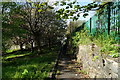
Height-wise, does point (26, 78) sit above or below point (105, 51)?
below

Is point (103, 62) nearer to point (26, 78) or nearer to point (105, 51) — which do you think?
point (105, 51)

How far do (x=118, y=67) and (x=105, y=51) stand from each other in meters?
1.15

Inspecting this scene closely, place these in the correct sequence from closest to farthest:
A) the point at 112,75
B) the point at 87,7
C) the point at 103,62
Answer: the point at 112,75 < the point at 103,62 < the point at 87,7

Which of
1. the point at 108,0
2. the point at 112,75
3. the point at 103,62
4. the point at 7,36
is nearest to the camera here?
the point at 112,75

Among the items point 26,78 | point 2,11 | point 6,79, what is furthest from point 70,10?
point 2,11

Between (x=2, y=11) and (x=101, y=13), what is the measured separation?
31.5 feet

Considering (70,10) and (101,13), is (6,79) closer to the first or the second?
(70,10)

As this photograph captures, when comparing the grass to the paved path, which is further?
the paved path

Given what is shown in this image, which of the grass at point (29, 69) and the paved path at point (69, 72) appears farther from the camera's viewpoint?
the paved path at point (69, 72)

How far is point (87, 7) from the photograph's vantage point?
3910 millimetres

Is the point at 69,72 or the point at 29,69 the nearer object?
the point at 69,72

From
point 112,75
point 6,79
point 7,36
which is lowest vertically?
point 6,79

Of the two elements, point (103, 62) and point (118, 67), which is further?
point (103, 62)

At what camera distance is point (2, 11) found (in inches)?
449
